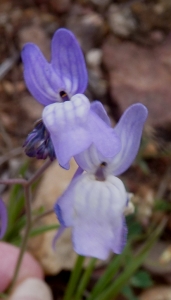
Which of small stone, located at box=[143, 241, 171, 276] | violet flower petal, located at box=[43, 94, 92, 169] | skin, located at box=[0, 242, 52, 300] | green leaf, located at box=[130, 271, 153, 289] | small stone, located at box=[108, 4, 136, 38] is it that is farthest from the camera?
small stone, located at box=[108, 4, 136, 38]

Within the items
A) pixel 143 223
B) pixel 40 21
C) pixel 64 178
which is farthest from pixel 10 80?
pixel 143 223

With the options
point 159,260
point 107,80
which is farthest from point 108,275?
point 107,80

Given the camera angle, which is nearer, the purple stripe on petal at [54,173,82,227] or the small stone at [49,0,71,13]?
the purple stripe on petal at [54,173,82,227]

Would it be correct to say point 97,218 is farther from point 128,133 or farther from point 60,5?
point 60,5

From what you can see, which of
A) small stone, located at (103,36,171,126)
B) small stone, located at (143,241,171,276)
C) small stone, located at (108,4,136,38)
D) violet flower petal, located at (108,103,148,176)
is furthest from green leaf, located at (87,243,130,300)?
small stone, located at (108,4,136,38)

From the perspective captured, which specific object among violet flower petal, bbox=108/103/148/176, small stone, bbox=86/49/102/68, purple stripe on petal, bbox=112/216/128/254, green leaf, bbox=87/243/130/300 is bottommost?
small stone, bbox=86/49/102/68

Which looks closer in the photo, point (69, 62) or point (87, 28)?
point (69, 62)

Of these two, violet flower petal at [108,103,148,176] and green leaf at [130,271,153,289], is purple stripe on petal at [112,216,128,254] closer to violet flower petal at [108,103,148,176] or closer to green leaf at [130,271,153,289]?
violet flower petal at [108,103,148,176]
